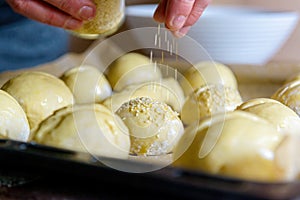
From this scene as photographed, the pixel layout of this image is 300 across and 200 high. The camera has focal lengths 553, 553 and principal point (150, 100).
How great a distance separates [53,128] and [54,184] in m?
0.09

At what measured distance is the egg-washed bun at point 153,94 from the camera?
923 millimetres

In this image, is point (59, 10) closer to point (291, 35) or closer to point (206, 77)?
point (206, 77)

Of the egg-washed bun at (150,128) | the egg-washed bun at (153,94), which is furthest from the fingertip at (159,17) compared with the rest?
the egg-washed bun at (150,128)

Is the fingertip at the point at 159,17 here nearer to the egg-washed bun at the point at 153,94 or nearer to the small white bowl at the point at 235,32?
the egg-washed bun at the point at 153,94

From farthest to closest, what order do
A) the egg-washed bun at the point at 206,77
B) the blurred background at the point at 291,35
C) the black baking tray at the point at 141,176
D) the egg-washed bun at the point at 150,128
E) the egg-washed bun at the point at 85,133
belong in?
the blurred background at the point at 291,35
the egg-washed bun at the point at 206,77
the egg-washed bun at the point at 150,128
the egg-washed bun at the point at 85,133
the black baking tray at the point at 141,176

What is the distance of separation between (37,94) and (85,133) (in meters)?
0.24

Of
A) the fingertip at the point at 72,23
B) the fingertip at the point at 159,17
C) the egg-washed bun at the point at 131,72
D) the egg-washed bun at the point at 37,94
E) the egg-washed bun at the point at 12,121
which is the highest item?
the fingertip at the point at 159,17

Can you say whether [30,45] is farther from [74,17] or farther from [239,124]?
[239,124]

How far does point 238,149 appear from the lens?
544 mm

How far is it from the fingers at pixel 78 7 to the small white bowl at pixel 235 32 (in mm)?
418

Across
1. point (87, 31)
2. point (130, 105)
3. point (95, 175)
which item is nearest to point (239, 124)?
point (95, 175)

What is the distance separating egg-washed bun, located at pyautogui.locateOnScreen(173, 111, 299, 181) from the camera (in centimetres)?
52

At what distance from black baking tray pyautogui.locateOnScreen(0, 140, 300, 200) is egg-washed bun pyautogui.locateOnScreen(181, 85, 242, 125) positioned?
1.08 ft

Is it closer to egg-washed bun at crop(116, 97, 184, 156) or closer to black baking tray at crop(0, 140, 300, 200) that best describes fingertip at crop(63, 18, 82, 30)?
egg-washed bun at crop(116, 97, 184, 156)
